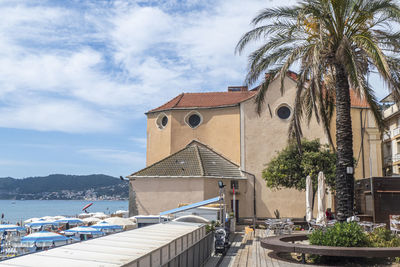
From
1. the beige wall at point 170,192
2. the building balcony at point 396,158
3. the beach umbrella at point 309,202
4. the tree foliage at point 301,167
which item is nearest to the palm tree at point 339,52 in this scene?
the beach umbrella at point 309,202

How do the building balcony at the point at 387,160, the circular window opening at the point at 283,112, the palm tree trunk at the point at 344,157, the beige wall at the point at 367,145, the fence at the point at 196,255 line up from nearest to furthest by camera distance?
1. the fence at the point at 196,255
2. the palm tree trunk at the point at 344,157
3. the beige wall at the point at 367,145
4. the circular window opening at the point at 283,112
5. the building balcony at the point at 387,160

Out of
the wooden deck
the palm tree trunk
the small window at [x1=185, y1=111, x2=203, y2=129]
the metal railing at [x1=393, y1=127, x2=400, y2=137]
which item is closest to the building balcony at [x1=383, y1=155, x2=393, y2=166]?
the metal railing at [x1=393, y1=127, x2=400, y2=137]

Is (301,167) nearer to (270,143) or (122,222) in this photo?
(270,143)

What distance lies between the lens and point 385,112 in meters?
42.8

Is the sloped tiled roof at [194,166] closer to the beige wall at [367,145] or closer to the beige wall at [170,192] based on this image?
the beige wall at [170,192]

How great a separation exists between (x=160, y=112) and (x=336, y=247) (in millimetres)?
32213

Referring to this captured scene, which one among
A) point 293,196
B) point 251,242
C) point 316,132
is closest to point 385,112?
point 316,132

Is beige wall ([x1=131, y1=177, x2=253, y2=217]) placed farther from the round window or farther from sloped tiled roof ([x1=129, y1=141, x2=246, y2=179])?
the round window

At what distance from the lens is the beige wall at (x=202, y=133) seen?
40.1 metres

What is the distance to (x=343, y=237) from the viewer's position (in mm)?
13547

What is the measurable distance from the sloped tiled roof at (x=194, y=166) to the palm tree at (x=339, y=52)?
1837cm

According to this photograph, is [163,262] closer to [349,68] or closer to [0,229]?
[349,68]

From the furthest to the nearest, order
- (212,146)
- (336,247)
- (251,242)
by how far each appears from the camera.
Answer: (212,146), (251,242), (336,247)

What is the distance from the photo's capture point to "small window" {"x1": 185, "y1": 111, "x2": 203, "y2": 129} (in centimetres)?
4222
